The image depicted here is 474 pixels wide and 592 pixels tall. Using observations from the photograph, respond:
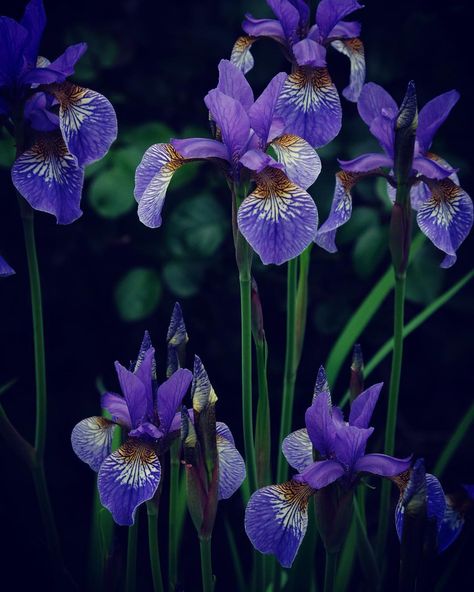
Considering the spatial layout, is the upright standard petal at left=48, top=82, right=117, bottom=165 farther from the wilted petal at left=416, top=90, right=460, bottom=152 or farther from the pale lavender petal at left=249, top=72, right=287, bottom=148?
the wilted petal at left=416, top=90, right=460, bottom=152

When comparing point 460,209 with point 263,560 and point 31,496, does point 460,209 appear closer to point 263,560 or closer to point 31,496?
point 263,560

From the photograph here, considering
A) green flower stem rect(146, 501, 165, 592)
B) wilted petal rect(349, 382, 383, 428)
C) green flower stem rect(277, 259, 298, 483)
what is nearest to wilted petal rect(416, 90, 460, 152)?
green flower stem rect(277, 259, 298, 483)

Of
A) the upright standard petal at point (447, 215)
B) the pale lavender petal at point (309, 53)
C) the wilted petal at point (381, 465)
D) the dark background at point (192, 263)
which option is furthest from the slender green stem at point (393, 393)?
the dark background at point (192, 263)

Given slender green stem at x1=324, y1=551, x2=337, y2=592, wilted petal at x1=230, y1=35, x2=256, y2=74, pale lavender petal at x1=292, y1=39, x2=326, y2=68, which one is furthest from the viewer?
wilted petal at x1=230, y1=35, x2=256, y2=74

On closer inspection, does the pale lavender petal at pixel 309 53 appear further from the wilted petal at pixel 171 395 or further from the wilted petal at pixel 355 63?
the wilted petal at pixel 171 395

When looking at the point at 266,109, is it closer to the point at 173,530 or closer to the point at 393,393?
the point at 393,393

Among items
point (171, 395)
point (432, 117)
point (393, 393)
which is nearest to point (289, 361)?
point (393, 393)

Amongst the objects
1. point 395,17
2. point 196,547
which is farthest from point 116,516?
point 395,17
